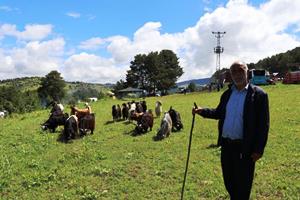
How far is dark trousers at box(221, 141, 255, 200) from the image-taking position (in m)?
8.55

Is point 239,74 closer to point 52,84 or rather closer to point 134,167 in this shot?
point 134,167

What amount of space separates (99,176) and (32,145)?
30.0 ft

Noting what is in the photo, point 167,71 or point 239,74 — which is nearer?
point 239,74

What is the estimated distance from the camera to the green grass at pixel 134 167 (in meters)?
13.7

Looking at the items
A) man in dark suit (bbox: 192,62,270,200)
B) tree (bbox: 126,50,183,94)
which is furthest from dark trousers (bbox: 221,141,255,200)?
tree (bbox: 126,50,183,94)

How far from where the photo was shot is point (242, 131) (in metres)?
8.53

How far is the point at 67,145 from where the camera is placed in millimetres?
24094

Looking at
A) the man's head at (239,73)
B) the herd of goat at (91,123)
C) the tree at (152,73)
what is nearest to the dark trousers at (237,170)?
the man's head at (239,73)

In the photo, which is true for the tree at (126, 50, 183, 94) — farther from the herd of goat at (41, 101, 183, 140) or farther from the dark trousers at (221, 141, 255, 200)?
the dark trousers at (221, 141, 255, 200)

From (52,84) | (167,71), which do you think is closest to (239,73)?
(167,71)

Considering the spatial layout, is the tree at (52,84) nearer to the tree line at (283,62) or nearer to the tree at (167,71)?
the tree at (167,71)

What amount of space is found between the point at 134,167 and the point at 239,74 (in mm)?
9123

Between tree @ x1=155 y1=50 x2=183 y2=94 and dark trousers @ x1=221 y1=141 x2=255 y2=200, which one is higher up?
tree @ x1=155 y1=50 x2=183 y2=94

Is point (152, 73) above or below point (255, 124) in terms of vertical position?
above
